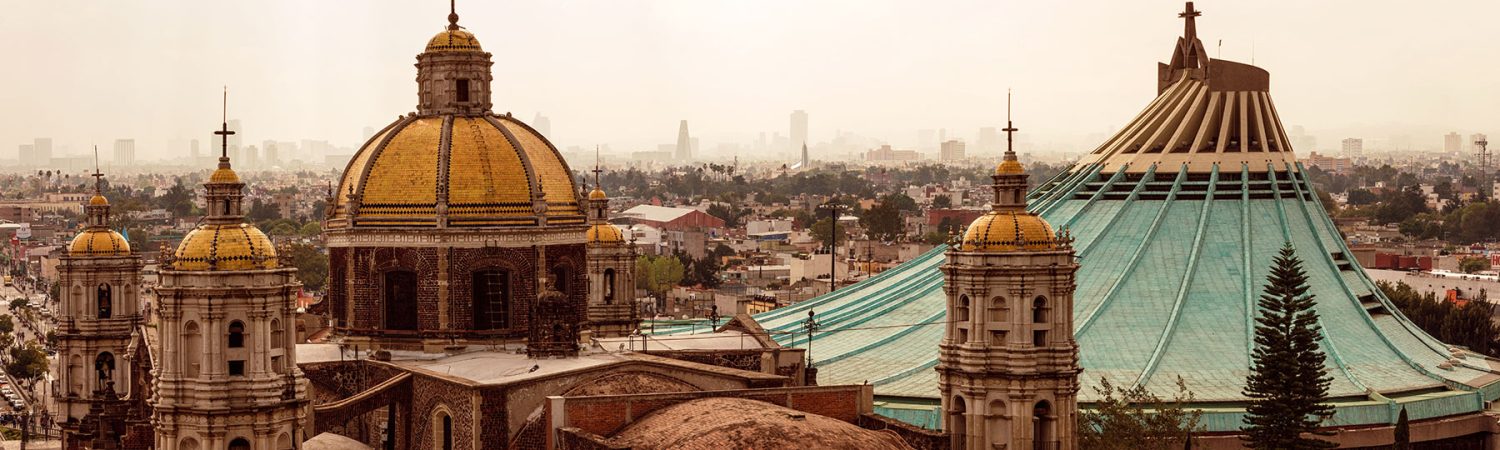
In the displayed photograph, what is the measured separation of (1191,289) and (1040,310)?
67.0 ft

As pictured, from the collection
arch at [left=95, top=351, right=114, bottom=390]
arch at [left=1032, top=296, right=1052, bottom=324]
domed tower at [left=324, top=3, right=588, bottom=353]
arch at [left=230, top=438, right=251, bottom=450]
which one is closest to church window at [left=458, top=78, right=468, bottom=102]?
domed tower at [left=324, top=3, right=588, bottom=353]

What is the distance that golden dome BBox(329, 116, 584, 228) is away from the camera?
4372 cm

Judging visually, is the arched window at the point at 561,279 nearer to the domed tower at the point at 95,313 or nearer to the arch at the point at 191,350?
the arch at the point at 191,350

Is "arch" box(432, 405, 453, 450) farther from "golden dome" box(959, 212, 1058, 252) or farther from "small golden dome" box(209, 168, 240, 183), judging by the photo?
"golden dome" box(959, 212, 1058, 252)

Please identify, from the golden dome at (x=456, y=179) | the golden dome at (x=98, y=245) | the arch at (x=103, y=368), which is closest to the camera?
the golden dome at (x=456, y=179)

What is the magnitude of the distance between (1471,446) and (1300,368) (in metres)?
10.8

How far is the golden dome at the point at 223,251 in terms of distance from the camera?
3541 centimetres

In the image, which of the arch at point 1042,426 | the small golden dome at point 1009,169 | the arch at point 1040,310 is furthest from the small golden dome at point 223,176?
the arch at point 1042,426

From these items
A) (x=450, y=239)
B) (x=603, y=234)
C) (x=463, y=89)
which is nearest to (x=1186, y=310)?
(x=603, y=234)

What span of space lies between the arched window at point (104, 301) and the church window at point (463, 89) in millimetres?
14472

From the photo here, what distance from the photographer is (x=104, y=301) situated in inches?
2219

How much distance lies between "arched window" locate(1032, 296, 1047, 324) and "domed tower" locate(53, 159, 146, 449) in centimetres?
2518

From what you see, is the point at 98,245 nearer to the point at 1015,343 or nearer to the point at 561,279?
the point at 561,279

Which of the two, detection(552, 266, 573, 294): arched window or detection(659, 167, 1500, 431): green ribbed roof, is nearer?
detection(552, 266, 573, 294): arched window
